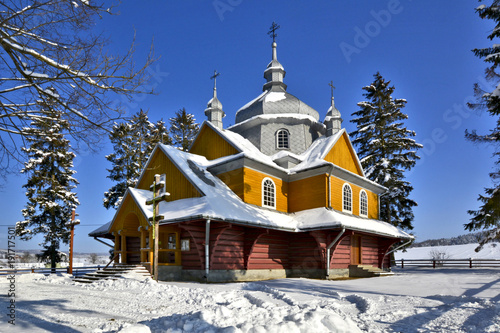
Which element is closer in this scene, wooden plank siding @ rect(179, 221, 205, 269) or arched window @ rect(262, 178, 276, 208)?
wooden plank siding @ rect(179, 221, 205, 269)

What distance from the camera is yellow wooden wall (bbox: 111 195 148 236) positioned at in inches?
622

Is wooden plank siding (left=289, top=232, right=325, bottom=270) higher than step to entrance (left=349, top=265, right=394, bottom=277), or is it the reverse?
wooden plank siding (left=289, top=232, right=325, bottom=270)

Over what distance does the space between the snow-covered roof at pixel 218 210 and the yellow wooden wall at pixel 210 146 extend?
0.90 metres

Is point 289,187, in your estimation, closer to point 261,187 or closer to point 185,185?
point 261,187

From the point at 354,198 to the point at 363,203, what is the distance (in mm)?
1465

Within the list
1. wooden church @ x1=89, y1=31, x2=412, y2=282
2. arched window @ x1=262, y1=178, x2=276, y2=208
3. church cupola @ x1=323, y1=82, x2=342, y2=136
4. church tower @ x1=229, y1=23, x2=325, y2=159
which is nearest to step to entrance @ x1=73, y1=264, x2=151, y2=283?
wooden church @ x1=89, y1=31, x2=412, y2=282

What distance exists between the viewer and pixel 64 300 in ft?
26.6

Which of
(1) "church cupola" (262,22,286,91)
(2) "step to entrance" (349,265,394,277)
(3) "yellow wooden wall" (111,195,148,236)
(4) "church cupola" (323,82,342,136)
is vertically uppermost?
(1) "church cupola" (262,22,286,91)

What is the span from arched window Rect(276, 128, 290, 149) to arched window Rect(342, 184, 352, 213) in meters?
4.42

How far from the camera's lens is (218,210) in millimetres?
14484

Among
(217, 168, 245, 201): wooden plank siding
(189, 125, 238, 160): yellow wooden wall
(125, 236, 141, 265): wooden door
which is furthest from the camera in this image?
(189, 125, 238, 160): yellow wooden wall

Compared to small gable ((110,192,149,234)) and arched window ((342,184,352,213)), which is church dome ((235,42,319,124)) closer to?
arched window ((342,184,352,213))

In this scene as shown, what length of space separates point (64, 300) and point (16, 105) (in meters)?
4.72

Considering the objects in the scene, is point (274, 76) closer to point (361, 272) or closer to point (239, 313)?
point (361, 272)
